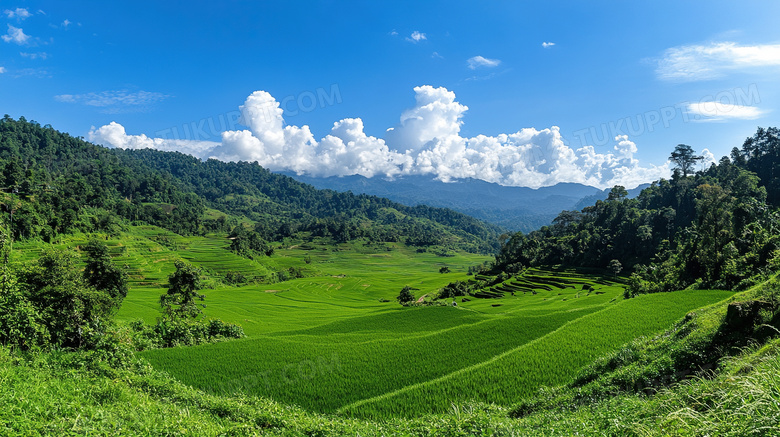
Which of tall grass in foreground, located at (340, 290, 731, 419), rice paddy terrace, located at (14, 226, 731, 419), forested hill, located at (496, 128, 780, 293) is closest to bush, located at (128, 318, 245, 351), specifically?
rice paddy terrace, located at (14, 226, 731, 419)

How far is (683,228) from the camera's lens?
73812 mm

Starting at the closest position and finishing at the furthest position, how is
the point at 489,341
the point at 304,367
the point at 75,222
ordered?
the point at 304,367 → the point at 489,341 → the point at 75,222

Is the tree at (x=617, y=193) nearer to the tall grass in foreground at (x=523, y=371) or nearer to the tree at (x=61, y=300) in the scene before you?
the tall grass in foreground at (x=523, y=371)

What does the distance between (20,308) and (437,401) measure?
15085 mm

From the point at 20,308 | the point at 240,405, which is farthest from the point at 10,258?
the point at 240,405

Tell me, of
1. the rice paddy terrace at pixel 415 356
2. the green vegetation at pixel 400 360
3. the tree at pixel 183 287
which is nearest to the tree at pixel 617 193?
the green vegetation at pixel 400 360

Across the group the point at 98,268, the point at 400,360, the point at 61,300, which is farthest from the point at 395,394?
the point at 98,268

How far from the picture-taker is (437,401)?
12375 millimetres

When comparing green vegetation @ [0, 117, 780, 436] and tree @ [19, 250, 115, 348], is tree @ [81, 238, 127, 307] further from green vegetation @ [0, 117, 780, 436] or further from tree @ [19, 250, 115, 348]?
tree @ [19, 250, 115, 348]

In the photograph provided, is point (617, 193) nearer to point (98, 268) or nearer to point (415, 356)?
point (415, 356)

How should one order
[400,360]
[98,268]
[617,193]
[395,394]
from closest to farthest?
[395,394]
[400,360]
[98,268]
[617,193]

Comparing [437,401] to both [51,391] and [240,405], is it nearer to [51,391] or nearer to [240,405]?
[240,405]

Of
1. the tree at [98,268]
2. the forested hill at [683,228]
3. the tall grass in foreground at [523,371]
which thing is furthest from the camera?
the forested hill at [683,228]

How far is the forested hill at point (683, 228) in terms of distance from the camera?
117ft
